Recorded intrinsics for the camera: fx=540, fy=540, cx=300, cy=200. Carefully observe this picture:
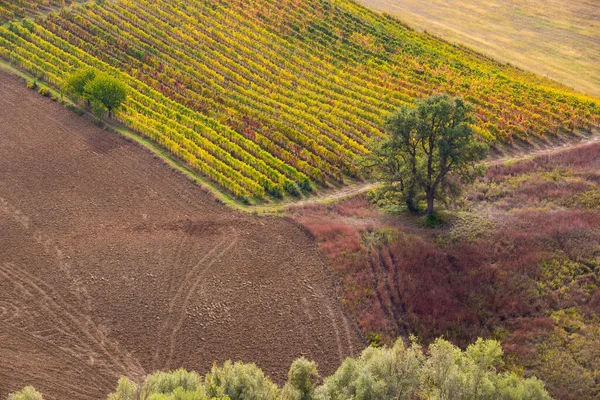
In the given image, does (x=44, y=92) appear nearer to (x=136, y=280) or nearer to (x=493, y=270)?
(x=136, y=280)

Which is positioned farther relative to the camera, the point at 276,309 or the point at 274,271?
the point at 274,271

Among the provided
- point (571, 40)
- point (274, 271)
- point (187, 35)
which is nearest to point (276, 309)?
point (274, 271)

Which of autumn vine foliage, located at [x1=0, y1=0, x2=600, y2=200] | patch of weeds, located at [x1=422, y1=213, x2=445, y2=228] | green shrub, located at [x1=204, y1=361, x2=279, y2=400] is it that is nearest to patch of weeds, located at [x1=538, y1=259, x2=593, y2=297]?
patch of weeds, located at [x1=422, y1=213, x2=445, y2=228]

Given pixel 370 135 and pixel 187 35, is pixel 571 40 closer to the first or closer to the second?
pixel 370 135

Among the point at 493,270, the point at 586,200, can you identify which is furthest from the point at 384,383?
the point at 586,200

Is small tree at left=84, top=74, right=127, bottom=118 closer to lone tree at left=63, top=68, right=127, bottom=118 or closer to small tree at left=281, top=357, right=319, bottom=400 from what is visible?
lone tree at left=63, top=68, right=127, bottom=118

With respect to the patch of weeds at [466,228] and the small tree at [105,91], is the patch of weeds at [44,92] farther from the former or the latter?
the patch of weeds at [466,228]
